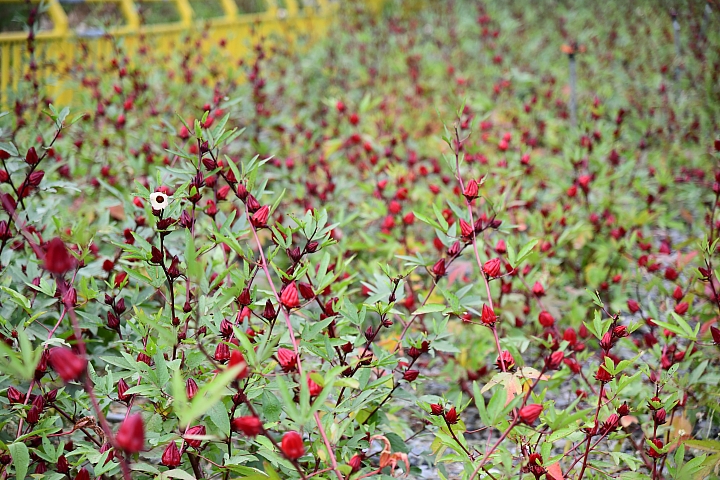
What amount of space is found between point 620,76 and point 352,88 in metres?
2.10

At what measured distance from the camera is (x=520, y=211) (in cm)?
279

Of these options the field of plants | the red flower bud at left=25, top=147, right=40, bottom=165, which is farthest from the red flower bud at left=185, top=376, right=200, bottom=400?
the red flower bud at left=25, top=147, right=40, bottom=165

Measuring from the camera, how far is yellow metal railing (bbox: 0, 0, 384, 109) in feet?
11.2

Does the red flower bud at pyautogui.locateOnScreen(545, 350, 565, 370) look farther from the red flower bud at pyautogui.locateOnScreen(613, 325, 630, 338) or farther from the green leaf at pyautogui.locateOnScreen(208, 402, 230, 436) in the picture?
the green leaf at pyautogui.locateOnScreen(208, 402, 230, 436)

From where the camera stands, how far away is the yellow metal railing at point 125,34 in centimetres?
342

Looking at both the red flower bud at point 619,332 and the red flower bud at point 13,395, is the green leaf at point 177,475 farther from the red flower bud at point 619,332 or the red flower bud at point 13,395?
the red flower bud at point 619,332

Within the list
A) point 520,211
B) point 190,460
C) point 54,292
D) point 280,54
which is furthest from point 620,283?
point 280,54

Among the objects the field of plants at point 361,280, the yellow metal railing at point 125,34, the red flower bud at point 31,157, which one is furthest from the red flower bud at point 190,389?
the yellow metal railing at point 125,34

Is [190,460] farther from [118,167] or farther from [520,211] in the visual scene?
[520,211]

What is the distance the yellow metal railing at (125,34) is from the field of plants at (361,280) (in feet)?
1.01

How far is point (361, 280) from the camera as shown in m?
1.52

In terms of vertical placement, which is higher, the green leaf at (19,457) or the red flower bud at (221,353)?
the red flower bud at (221,353)

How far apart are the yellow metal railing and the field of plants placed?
31cm

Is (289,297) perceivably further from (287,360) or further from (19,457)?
(19,457)
